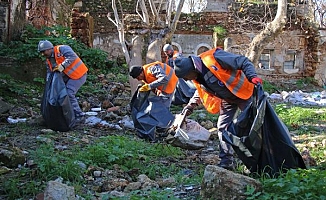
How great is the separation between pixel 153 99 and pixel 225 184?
3.26 metres

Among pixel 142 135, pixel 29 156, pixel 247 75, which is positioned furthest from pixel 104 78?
pixel 247 75

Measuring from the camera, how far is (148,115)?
5719mm

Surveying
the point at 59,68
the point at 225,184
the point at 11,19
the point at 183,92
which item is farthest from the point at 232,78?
the point at 11,19

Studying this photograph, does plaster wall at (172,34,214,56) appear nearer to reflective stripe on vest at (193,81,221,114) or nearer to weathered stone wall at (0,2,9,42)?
weathered stone wall at (0,2,9,42)

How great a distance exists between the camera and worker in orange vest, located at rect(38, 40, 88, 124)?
5.71 m

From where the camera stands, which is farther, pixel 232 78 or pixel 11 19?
pixel 11 19

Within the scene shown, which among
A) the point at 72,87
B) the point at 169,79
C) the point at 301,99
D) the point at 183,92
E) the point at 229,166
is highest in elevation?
the point at 169,79

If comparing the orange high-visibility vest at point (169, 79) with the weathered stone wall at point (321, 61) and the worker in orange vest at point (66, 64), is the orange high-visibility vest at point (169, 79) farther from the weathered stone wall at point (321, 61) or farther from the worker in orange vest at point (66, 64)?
the weathered stone wall at point (321, 61)

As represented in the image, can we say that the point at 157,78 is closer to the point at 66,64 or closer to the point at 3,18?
the point at 66,64

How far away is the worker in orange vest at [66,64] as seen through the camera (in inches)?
225

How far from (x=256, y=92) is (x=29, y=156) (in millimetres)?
2169

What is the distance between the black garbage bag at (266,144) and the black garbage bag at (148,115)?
8.02 ft

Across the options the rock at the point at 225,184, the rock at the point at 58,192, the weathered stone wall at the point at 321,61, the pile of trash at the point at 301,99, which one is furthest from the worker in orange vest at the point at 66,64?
the weathered stone wall at the point at 321,61

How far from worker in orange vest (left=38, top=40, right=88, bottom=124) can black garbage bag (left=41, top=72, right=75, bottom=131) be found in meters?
0.21
